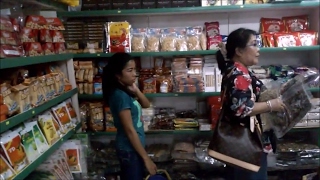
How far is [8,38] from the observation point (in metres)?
1.91

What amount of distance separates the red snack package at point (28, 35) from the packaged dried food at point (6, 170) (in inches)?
30.6

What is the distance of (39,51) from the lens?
234cm

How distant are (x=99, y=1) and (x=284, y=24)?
6.00 feet

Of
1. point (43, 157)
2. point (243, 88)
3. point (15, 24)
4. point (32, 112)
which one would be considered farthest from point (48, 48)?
point (243, 88)

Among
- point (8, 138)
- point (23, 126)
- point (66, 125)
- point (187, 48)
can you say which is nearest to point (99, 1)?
point (187, 48)

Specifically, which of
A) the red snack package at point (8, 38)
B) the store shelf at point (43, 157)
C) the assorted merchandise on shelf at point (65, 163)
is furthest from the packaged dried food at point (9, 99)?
the assorted merchandise on shelf at point (65, 163)

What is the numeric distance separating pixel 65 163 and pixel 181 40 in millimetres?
1535

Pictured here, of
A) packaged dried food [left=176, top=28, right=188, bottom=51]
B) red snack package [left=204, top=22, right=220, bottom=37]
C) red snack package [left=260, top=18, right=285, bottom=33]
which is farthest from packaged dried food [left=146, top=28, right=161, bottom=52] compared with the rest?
red snack package [left=260, top=18, right=285, bottom=33]

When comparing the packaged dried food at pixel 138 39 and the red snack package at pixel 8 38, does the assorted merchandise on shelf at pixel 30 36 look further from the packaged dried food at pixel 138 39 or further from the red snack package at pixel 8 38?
the packaged dried food at pixel 138 39

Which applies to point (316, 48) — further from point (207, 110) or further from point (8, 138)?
point (8, 138)

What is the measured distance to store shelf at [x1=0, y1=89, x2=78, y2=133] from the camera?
5.95 feet

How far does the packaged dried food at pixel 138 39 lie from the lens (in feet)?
10.7

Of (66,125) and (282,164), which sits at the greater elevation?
(66,125)

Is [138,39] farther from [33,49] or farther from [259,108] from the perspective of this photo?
[259,108]
